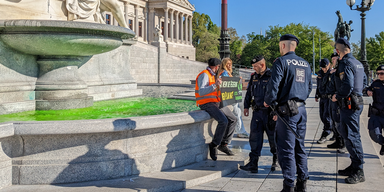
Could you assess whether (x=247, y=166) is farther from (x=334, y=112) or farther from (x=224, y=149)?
(x=334, y=112)

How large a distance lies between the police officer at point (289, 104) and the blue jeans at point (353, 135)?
1076 mm

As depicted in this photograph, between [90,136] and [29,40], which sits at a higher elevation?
[29,40]

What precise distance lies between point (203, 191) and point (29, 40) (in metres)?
4.01

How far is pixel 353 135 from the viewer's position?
533cm

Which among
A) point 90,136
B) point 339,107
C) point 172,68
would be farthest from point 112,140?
point 172,68

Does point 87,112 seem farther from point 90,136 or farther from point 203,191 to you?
point 203,191

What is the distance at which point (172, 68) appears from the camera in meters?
35.7

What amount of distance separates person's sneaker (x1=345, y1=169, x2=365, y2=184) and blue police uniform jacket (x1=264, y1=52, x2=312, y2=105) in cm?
140

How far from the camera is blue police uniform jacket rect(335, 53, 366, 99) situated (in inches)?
210

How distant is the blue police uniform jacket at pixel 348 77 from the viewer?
5.34 m

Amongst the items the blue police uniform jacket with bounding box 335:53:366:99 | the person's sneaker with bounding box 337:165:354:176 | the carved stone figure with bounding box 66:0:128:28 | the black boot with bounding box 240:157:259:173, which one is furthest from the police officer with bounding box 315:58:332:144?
the carved stone figure with bounding box 66:0:128:28

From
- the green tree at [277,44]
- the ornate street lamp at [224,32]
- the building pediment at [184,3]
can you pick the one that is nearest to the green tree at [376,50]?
the green tree at [277,44]

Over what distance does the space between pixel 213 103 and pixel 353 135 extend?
2122mm

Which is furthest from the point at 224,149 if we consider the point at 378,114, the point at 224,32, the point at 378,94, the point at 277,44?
the point at 277,44
